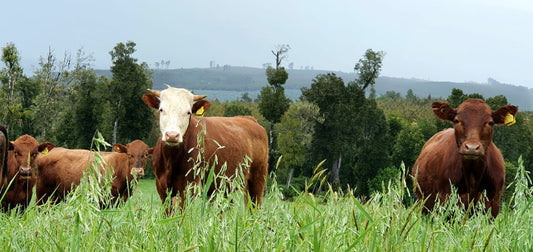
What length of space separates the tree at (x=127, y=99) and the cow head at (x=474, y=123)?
65409 mm

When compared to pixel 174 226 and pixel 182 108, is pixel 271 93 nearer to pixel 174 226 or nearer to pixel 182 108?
pixel 182 108

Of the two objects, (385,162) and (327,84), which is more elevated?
(327,84)

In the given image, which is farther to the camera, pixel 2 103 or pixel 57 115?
pixel 57 115

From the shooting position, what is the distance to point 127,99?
2808 inches

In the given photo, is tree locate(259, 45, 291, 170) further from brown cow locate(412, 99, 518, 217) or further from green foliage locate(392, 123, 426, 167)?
brown cow locate(412, 99, 518, 217)

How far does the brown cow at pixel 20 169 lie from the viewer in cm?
1063

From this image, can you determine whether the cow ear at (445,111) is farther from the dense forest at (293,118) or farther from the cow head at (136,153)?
the dense forest at (293,118)

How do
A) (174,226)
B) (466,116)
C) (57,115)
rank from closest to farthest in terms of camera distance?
(174,226) → (466,116) → (57,115)

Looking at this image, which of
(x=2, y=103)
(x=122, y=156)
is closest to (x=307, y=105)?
(x=2, y=103)

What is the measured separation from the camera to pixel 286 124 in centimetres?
7831

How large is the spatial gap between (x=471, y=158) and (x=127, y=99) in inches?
2667

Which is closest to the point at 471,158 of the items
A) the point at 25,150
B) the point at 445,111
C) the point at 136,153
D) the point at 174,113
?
the point at 445,111

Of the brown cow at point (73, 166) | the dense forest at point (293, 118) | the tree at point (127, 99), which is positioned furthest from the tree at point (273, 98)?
the brown cow at point (73, 166)

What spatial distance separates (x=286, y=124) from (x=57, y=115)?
3259 centimetres
